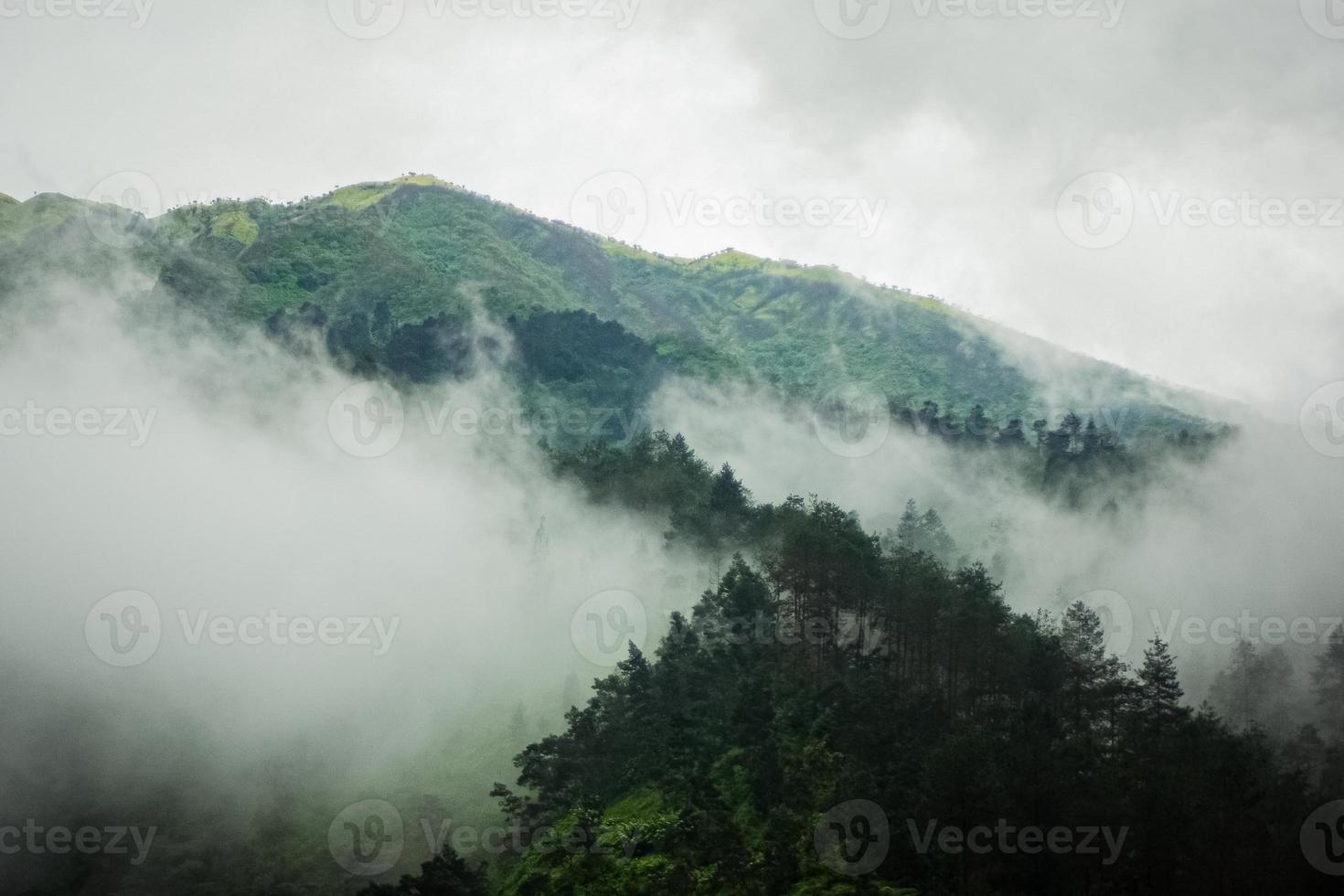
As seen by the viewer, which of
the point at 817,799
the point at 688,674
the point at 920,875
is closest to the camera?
the point at 920,875

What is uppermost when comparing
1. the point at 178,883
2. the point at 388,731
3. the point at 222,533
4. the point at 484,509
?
the point at 484,509

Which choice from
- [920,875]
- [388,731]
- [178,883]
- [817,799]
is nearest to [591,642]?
[388,731]

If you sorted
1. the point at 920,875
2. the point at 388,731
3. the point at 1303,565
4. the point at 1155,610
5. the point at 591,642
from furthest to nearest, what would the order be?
the point at 1303,565
the point at 1155,610
the point at 591,642
the point at 388,731
the point at 920,875

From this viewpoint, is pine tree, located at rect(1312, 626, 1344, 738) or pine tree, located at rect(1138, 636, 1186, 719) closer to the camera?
pine tree, located at rect(1138, 636, 1186, 719)

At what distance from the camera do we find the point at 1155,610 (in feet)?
379

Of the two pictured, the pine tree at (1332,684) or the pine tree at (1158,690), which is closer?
the pine tree at (1158,690)

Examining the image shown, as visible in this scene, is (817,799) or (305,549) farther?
(305,549)

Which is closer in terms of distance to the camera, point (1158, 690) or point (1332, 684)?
point (1158, 690)

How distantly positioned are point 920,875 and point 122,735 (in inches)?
3071

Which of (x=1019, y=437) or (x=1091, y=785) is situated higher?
(x=1019, y=437)

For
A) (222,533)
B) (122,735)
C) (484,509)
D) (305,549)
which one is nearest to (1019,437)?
(484,509)

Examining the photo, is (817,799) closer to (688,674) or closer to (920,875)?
(920,875)

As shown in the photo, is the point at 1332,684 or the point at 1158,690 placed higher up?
the point at 1332,684

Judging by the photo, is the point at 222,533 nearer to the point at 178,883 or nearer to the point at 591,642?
the point at 591,642
